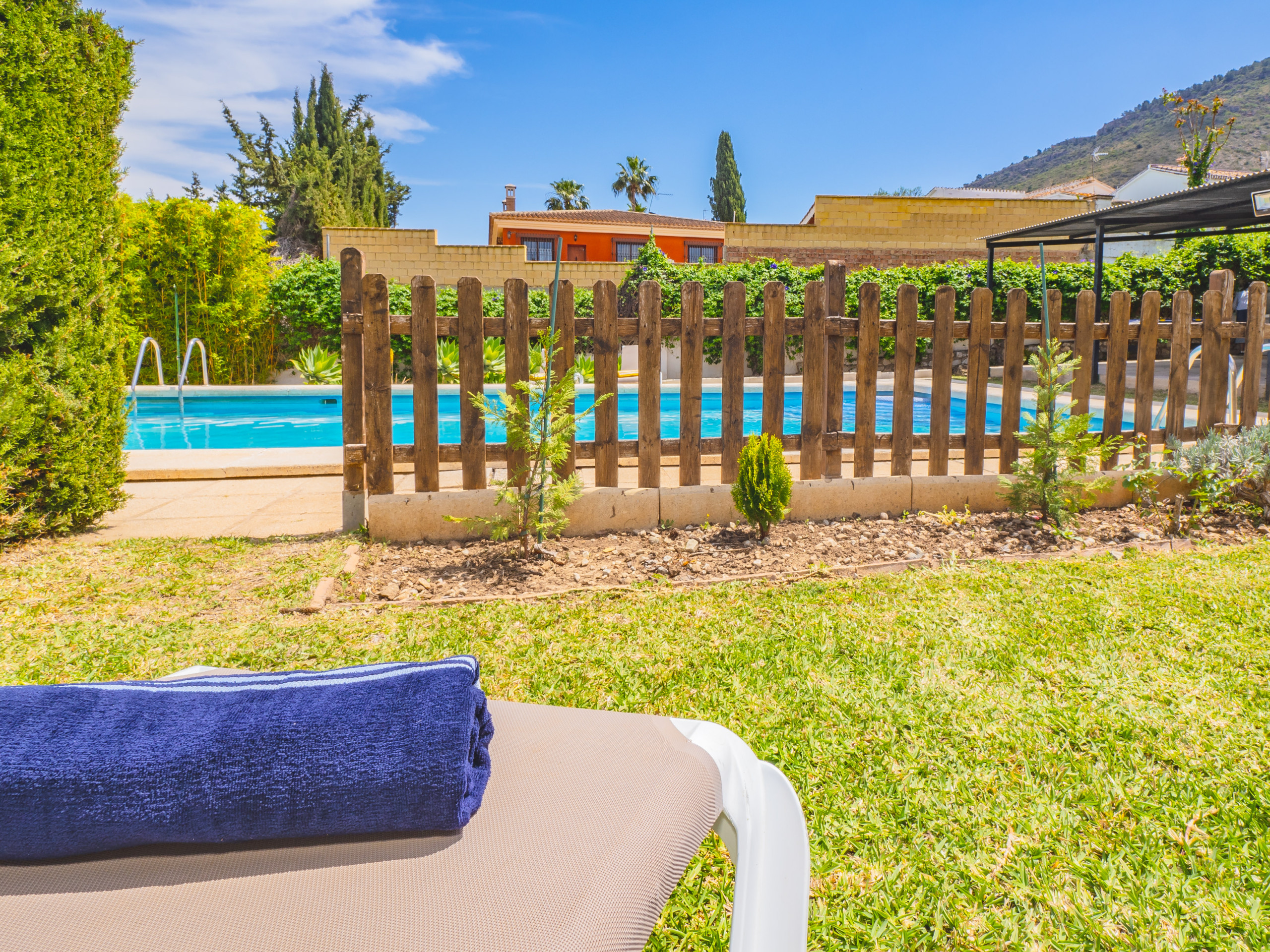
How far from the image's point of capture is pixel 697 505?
4.55 meters

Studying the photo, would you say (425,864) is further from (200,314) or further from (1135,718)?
(200,314)

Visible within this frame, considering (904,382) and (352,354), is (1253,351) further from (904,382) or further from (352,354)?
(352,354)

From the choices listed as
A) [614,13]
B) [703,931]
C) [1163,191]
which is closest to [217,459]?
[703,931]

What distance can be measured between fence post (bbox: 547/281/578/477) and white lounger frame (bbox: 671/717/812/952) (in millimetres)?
3079

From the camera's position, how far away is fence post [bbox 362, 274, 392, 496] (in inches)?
160

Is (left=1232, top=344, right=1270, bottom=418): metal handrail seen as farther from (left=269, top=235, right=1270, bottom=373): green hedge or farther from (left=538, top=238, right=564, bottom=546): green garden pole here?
(left=269, top=235, right=1270, bottom=373): green hedge

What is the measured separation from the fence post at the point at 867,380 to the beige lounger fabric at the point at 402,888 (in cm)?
397

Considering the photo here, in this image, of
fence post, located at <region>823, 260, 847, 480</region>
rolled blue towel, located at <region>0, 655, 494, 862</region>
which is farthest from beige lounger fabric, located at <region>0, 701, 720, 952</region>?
fence post, located at <region>823, 260, 847, 480</region>

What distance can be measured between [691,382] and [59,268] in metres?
3.65

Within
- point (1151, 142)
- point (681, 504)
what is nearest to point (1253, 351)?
point (681, 504)

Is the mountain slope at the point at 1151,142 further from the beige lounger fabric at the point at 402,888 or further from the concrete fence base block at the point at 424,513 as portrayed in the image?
the beige lounger fabric at the point at 402,888

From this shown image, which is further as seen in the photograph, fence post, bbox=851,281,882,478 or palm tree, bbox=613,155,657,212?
palm tree, bbox=613,155,657,212

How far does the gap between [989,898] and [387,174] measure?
38.8 m

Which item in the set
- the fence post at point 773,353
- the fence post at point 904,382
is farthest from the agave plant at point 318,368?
the fence post at point 904,382
